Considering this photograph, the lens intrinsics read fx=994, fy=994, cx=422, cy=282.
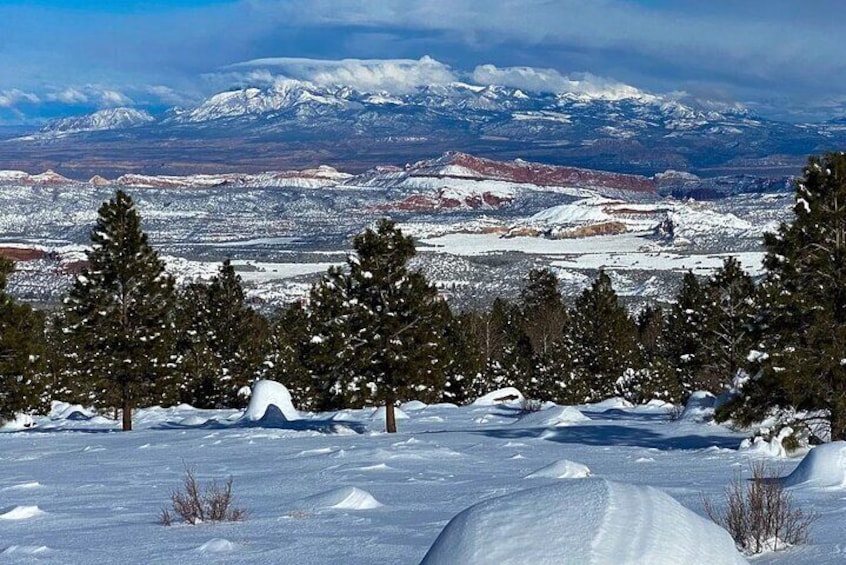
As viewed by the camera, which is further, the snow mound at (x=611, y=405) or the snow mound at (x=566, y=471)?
the snow mound at (x=611, y=405)

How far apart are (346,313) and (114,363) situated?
9008 mm

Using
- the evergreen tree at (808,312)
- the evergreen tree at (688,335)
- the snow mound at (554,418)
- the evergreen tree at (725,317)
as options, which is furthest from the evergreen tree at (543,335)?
the evergreen tree at (808,312)

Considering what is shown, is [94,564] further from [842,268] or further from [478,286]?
[478,286]

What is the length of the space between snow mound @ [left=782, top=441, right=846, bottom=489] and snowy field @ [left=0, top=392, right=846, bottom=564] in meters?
0.12

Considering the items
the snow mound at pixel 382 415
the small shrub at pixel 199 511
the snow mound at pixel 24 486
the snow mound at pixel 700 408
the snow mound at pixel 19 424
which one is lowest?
the snow mound at pixel 19 424

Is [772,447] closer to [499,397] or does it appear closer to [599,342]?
[499,397]

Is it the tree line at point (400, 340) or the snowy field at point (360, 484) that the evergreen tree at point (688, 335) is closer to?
the tree line at point (400, 340)

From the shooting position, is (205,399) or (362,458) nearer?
(362,458)

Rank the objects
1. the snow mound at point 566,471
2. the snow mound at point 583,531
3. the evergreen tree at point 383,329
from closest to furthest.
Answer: the snow mound at point 583,531 → the snow mound at point 566,471 → the evergreen tree at point 383,329

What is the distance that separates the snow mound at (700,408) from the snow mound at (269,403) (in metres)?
12.0

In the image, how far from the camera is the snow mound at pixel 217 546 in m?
8.16

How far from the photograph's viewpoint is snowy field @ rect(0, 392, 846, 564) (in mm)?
7691

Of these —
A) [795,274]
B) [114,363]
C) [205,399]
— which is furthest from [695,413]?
[205,399]

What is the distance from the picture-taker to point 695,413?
959 inches
